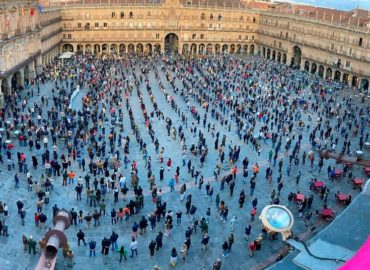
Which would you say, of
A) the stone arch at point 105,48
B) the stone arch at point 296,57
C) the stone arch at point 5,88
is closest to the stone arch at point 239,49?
the stone arch at point 296,57

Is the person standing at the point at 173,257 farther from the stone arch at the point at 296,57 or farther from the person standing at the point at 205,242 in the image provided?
the stone arch at the point at 296,57

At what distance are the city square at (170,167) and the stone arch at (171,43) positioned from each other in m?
25.1

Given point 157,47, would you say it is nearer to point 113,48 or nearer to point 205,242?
point 113,48

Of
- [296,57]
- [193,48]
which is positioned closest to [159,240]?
[296,57]

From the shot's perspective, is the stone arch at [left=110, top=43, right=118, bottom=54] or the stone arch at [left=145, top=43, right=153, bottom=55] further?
the stone arch at [left=145, top=43, right=153, bottom=55]

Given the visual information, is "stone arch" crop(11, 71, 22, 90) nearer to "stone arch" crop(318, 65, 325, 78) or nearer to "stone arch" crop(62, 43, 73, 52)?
"stone arch" crop(62, 43, 73, 52)

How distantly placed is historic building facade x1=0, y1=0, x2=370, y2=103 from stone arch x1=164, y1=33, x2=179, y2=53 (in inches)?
7.6

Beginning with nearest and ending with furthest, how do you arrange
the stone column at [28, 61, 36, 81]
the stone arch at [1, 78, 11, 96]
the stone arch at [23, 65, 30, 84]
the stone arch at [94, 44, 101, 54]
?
the stone arch at [1, 78, 11, 96]
the stone arch at [23, 65, 30, 84]
the stone column at [28, 61, 36, 81]
the stone arch at [94, 44, 101, 54]

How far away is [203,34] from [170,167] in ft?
184

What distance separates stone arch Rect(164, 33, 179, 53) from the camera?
273 feet

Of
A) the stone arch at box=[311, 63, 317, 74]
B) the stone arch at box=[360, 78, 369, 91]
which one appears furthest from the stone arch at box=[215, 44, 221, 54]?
the stone arch at box=[360, 78, 369, 91]

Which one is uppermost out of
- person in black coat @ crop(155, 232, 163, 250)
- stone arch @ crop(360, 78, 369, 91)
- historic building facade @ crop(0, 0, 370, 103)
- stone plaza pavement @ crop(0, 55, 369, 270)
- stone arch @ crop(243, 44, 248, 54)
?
historic building facade @ crop(0, 0, 370, 103)

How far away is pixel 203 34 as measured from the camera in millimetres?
82438

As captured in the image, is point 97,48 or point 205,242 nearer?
point 205,242
